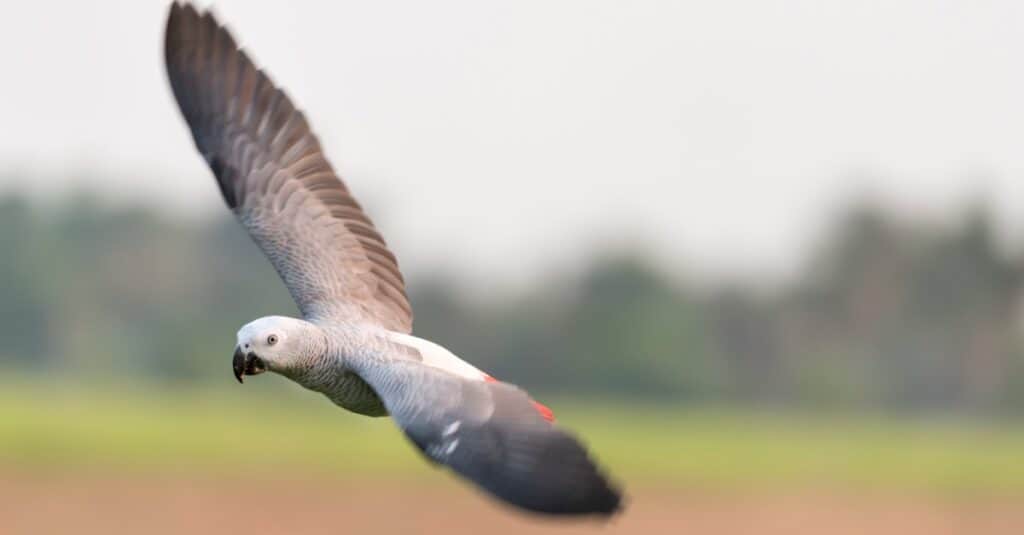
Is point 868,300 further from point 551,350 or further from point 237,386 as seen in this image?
point 237,386

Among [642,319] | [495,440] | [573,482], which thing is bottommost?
[573,482]

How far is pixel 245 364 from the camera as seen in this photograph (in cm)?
1148

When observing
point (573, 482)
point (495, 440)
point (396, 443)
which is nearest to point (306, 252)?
point (495, 440)

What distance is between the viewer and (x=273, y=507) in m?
33.4

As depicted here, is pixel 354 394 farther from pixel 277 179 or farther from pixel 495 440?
pixel 277 179

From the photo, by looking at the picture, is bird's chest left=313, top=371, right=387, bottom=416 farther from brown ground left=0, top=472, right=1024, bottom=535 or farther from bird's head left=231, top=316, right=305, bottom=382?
brown ground left=0, top=472, right=1024, bottom=535

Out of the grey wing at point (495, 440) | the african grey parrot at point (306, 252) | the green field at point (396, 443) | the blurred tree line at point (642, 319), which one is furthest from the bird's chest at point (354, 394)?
the blurred tree line at point (642, 319)

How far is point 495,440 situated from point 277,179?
373 cm

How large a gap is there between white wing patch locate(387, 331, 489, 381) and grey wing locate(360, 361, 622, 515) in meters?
0.28

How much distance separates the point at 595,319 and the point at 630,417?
13.7 meters

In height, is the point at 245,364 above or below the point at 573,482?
above

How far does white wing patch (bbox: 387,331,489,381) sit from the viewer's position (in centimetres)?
1145

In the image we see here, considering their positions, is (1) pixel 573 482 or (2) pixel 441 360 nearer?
(1) pixel 573 482

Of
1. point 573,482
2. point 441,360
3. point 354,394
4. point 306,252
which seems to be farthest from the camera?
point 306,252
